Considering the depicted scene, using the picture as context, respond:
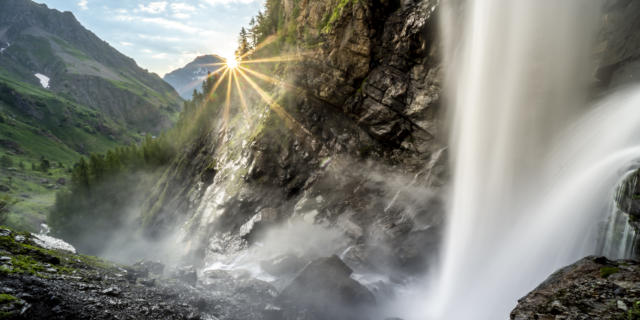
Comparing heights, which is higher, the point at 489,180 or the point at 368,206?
the point at 489,180

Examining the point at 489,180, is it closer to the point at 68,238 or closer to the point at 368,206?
the point at 368,206

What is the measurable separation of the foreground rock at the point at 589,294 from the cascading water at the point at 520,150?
392cm

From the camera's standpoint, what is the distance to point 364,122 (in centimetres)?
3619

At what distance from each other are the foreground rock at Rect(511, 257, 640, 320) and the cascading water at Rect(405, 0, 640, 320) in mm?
3925

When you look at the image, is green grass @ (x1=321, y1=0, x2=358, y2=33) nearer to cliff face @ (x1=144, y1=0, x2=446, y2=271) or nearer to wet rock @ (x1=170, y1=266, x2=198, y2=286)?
cliff face @ (x1=144, y1=0, x2=446, y2=271)

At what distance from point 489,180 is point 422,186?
6.65m

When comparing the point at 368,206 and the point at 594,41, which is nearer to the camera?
the point at 594,41

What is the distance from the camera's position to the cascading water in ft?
63.5

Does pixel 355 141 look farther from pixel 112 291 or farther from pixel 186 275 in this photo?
pixel 112 291

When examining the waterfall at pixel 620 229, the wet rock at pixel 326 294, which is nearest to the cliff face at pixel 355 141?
the wet rock at pixel 326 294

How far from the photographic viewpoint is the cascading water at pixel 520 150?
1936cm

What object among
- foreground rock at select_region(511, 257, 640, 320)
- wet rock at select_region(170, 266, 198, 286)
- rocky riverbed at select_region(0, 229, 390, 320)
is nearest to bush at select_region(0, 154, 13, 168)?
wet rock at select_region(170, 266, 198, 286)

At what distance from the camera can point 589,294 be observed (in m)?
13.0

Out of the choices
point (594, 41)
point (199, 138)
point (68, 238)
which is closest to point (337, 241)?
point (594, 41)
